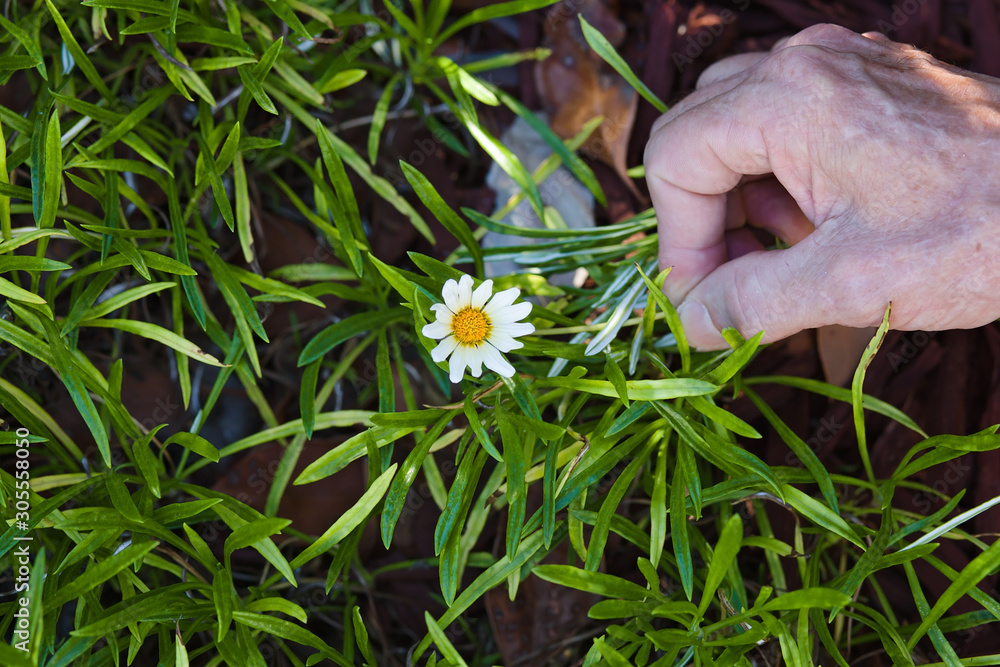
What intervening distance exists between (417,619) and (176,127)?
1158mm

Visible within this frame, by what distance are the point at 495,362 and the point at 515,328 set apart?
2.3 inches

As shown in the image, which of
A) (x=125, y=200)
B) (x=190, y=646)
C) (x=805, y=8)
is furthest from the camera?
(x=805, y=8)

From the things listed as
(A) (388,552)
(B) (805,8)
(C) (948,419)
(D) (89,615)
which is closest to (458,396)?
(A) (388,552)

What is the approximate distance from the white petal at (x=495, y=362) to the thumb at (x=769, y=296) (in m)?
0.36

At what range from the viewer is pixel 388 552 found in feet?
4.90

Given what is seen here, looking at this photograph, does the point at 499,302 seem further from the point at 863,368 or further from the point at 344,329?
the point at 863,368

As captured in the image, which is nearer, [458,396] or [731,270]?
[731,270]

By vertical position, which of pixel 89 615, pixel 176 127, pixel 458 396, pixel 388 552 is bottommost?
pixel 388 552

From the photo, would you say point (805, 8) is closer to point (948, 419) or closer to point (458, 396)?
point (948, 419)

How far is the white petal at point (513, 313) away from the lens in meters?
1.01

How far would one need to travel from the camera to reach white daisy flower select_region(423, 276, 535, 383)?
1.01 m

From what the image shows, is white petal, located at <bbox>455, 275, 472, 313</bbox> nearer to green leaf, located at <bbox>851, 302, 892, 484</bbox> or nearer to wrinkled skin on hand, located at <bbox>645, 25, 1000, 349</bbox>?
wrinkled skin on hand, located at <bbox>645, 25, 1000, 349</bbox>

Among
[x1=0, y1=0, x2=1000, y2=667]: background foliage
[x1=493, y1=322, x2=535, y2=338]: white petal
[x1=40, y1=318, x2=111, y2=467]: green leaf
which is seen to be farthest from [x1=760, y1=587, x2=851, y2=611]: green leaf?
[x1=40, y1=318, x2=111, y2=467]: green leaf

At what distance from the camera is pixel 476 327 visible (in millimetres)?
1044
